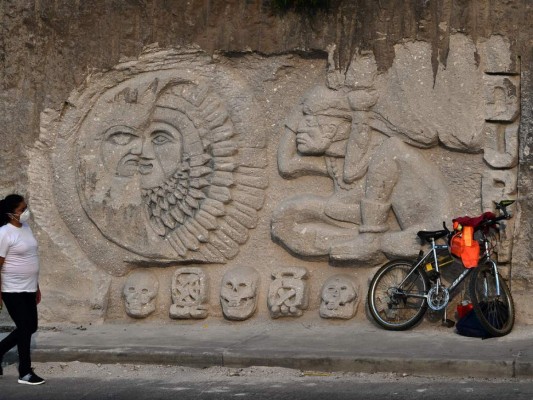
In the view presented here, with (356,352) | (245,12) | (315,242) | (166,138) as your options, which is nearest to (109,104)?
(166,138)

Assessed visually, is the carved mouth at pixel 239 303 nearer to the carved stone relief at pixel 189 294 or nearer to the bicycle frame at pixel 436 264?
the carved stone relief at pixel 189 294

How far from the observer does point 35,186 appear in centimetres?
1142

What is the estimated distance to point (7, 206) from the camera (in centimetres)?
937

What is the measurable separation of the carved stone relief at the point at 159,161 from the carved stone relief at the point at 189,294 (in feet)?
0.39

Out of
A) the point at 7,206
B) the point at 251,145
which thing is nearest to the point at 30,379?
the point at 7,206

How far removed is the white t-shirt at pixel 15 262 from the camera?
929 cm

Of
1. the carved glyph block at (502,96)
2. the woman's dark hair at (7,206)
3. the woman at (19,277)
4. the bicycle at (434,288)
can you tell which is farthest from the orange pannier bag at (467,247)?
the woman's dark hair at (7,206)

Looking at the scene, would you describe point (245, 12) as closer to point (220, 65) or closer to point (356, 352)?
point (220, 65)

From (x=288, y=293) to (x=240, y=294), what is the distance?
390mm

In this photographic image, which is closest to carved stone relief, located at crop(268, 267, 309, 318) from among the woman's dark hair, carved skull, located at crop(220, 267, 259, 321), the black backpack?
carved skull, located at crop(220, 267, 259, 321)

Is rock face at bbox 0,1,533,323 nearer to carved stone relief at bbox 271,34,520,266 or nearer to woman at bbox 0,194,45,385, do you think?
carved stone relief at bbox 271,34,520,266

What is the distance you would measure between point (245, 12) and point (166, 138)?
1.22m

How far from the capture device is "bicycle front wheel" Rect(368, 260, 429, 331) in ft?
33.8

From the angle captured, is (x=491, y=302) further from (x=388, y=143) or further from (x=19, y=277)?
(x=19, y=277)
